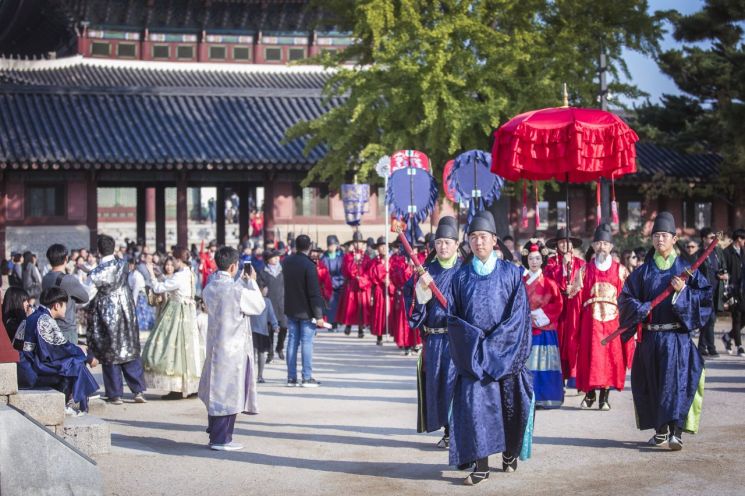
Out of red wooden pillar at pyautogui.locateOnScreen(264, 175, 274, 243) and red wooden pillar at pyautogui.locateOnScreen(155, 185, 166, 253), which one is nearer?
red wooden pillar at pyautogui.locateOnScreen(264, 175, 274, 243)

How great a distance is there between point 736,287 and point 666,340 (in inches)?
279

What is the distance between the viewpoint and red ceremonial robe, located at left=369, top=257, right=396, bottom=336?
19.1m

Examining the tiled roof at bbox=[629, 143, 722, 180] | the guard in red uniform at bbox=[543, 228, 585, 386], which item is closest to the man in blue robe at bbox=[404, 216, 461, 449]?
the guard in red uniform at bbox=[543, 228, 585, 386]

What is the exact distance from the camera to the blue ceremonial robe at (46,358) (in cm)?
980

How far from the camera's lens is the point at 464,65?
73.0 ft

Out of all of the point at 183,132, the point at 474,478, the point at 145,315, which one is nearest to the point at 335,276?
the point at 145,315

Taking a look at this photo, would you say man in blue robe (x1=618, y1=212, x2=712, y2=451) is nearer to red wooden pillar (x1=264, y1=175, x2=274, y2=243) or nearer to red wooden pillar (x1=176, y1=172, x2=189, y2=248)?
red wooden pillar (x1=176, y1=172, x2=189, y2=248)

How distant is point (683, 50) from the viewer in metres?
26.9

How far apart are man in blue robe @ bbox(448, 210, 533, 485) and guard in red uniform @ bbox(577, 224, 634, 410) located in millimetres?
3080

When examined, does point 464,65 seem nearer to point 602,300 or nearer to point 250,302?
point 602,300

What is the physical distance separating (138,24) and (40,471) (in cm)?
2929

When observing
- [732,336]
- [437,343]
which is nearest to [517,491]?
[437,343]

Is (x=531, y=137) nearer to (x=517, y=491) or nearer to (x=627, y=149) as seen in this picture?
(x=627, y=149)

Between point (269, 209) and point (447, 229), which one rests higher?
point (269, 209)
